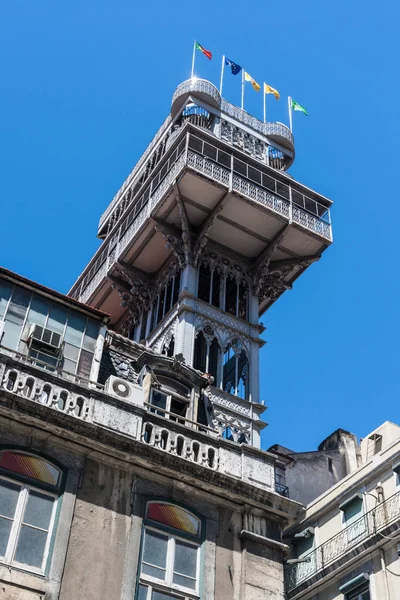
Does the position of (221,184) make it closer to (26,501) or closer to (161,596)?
(26,501)

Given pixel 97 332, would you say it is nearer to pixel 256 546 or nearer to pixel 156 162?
pixel 256 546

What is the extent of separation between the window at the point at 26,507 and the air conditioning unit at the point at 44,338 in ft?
12.2

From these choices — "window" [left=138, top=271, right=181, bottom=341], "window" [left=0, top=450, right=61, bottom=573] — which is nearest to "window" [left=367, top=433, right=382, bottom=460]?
"window" [left=138, top=271, right=181, bottom=341]

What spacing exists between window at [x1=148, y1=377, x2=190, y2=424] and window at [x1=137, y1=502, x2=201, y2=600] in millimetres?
3040

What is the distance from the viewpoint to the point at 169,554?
14055 mm

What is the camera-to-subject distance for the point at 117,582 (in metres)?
13.2

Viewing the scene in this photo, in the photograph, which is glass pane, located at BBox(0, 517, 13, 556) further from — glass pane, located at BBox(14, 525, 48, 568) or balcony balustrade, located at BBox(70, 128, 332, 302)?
balcony balustrade, located at BBox(70, 128, 332, 302)

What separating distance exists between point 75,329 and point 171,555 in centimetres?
583

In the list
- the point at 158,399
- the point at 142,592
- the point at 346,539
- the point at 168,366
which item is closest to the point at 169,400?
the point at 158,399

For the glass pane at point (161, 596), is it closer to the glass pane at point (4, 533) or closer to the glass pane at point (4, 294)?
the glass pane at point (4, 533)

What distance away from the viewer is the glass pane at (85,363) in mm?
17250

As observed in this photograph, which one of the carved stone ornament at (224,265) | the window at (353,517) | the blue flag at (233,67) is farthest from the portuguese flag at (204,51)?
the window at (353,517)

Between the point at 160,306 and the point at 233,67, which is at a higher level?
the point at 233,67

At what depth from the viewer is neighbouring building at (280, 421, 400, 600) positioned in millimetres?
24719
